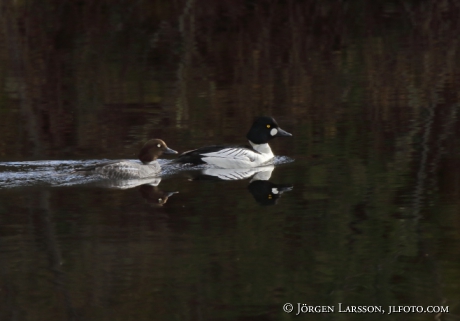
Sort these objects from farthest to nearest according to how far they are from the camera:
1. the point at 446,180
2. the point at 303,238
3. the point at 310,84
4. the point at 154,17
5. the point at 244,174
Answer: the point at 154,17
the point at 310,84
the point at 244,174
the point at 446,180
the point at 303,238

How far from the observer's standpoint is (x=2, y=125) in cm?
1470

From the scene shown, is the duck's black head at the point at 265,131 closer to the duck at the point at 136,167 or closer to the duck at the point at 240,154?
the duck at the point at 240,154

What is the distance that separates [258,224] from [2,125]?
6.94 metres

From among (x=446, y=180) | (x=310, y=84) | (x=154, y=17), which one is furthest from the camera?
(x=154, y=17)

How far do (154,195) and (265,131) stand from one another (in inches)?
124

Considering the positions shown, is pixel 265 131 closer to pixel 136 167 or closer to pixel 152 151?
pixel 152 151

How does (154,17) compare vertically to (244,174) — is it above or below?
above

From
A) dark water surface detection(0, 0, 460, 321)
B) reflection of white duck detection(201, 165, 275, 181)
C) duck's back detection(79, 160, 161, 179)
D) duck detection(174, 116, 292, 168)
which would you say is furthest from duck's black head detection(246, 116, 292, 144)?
duck's back detection(79, 160, 161, 179)

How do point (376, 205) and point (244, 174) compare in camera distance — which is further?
point (244, 174)

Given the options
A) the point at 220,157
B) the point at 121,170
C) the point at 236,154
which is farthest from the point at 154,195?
the point at 236,154

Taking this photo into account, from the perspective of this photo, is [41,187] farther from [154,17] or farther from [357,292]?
[154,17]

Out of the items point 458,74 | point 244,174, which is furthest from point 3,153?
point 458,74

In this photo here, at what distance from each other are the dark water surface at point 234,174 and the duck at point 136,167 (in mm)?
247

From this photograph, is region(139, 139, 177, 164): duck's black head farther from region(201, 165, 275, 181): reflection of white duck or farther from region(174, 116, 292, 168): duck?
region(201, 165, 275, 181): reflection of white duck
